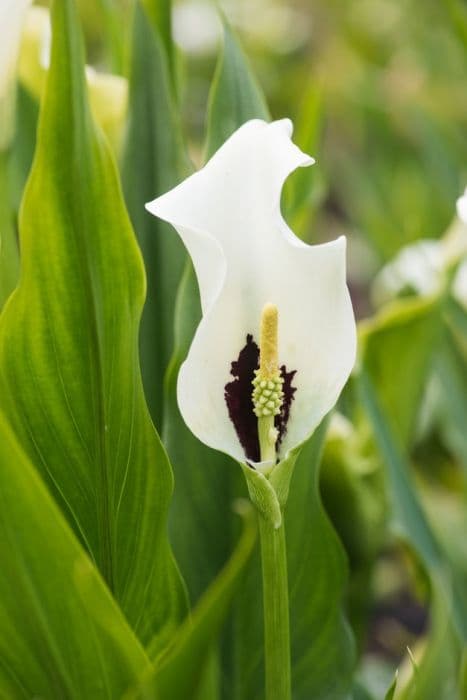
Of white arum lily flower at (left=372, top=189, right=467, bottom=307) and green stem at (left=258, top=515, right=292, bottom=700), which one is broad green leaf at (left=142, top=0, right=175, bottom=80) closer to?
white arum lily flower at (left=372, top=189, right=467, bottom=307)

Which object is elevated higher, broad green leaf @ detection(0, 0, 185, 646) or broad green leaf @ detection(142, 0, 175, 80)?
broad green leaf @ detection(142, 0, 175, 80)

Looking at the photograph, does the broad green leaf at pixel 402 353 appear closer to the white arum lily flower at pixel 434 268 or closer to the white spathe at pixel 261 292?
the white arum lily flower at pixel 434 268

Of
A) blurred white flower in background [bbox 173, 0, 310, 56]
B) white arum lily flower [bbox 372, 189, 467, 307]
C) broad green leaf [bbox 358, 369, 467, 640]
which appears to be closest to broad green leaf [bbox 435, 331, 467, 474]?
white arum lily flower [bbox 372, 189, 467, 307]

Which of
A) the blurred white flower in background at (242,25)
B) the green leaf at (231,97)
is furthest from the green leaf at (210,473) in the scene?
the blurred white flower in background at (242,25)

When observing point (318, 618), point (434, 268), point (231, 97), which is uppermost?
point (231, 97)

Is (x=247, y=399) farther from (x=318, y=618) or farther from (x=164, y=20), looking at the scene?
(x=164, y=20)

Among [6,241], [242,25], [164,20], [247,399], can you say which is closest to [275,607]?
[247,399]
